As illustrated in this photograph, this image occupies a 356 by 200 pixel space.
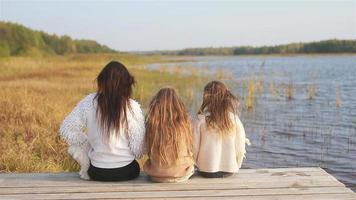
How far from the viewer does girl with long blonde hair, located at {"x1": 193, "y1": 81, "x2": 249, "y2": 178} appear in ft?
14.9

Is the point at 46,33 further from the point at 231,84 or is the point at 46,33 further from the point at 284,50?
the point at 231,84

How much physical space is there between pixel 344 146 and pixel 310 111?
185 inches

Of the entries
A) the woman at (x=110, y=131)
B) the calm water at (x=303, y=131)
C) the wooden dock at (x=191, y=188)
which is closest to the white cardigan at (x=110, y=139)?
the woman at (x=110, y=131)

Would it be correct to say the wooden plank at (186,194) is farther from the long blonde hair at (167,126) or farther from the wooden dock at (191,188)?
the long blonde hair at (167,126)

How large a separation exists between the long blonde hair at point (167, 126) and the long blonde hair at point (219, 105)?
10.9 inches

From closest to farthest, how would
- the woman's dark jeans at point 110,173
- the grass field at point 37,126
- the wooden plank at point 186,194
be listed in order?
the wooden plank at point 186,194 → the woman's dark jeans at point 110,173 → the grass field at point 37,126

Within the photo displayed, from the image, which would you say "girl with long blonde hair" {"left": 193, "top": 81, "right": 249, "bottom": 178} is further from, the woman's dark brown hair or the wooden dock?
the woman's dark brown hair

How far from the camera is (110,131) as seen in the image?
14.5 feet

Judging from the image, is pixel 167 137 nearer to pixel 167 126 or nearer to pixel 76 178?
pixel 167 126

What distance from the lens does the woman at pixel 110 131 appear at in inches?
172

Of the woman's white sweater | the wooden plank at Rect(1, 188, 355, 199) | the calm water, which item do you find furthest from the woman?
the calm water

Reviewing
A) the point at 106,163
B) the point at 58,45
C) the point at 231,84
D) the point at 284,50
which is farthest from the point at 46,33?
the point at 106,163

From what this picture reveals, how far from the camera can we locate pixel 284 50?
69.1 metres

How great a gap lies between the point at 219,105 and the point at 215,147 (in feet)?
1.24
